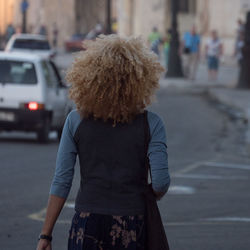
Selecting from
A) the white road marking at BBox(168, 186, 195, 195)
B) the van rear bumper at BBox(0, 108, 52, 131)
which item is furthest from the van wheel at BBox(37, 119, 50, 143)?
the white road marking at BBox(168, 186, 195, 195)

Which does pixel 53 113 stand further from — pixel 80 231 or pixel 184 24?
pixel 184 24

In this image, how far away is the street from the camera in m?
8.91

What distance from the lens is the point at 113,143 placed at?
4824 mm

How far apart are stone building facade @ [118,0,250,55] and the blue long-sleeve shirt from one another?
45.8 meters

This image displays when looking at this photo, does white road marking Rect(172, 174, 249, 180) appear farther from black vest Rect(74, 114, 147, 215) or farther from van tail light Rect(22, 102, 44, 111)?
black vest Rect(74, 114, 147, 215)

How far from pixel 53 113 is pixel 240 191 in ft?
23.2

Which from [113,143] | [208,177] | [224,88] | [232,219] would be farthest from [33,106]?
[224,88]

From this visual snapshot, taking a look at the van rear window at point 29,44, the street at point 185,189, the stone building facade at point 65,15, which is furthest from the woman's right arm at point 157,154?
the stone building facade at point 65,15

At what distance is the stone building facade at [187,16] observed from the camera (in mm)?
54969

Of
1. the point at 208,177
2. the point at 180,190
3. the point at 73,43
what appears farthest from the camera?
the point at 73,43

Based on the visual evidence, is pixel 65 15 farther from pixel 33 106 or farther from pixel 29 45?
pixel 33 106

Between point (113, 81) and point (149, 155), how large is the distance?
383mm

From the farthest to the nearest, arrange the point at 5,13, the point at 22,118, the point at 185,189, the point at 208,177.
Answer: the point at 5,13 < the point at 22,118 < the point at 208,177 < the point at 185,189

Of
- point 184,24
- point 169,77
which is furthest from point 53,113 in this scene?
point 184,24
